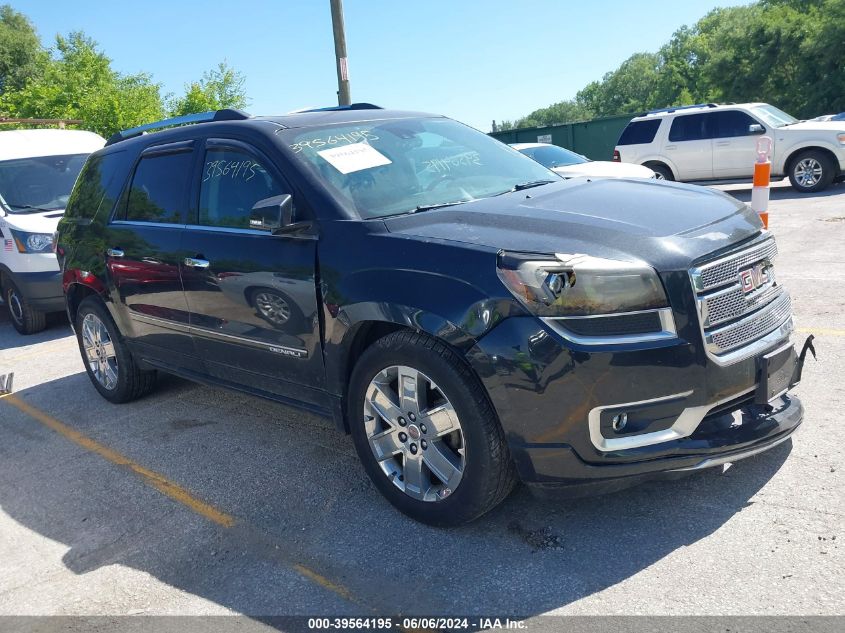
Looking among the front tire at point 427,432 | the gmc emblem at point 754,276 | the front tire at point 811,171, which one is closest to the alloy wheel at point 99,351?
the front tire at point 427,432

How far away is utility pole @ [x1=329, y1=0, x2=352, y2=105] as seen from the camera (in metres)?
12.2

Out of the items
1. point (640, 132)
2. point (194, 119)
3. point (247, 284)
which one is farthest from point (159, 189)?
point (640, 132)

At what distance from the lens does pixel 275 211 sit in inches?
143

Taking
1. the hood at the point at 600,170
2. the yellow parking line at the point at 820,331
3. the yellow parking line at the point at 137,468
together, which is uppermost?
the hood at the point at 600,170

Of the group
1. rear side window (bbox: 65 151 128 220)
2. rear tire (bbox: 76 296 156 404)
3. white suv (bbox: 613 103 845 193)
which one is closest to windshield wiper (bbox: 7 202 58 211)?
rear side window (bbox: 65 151 128 220)

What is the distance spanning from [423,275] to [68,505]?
8.05ft

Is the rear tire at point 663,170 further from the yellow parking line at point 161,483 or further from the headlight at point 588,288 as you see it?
the headlight at point 588,288

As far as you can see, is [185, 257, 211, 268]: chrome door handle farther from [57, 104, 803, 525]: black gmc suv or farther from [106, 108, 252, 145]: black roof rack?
[106, 108, 252, 145]: black roof rack

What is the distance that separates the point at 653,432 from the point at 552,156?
1050 centimetres

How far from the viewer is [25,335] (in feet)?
29.8

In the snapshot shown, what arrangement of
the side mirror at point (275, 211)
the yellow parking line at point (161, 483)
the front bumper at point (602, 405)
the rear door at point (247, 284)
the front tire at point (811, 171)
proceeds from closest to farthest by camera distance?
the front bumper at point (602, 405)
the yellow parking line at point (161, 483)
the side mirror at point (275, 211)
the rear door at point (247, 284)
the front tire at point (811, 171)

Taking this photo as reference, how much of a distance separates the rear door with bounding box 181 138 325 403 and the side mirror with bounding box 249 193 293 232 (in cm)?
11

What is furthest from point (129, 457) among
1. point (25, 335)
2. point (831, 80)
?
point (831, 80)

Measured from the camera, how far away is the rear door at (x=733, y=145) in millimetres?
15180
